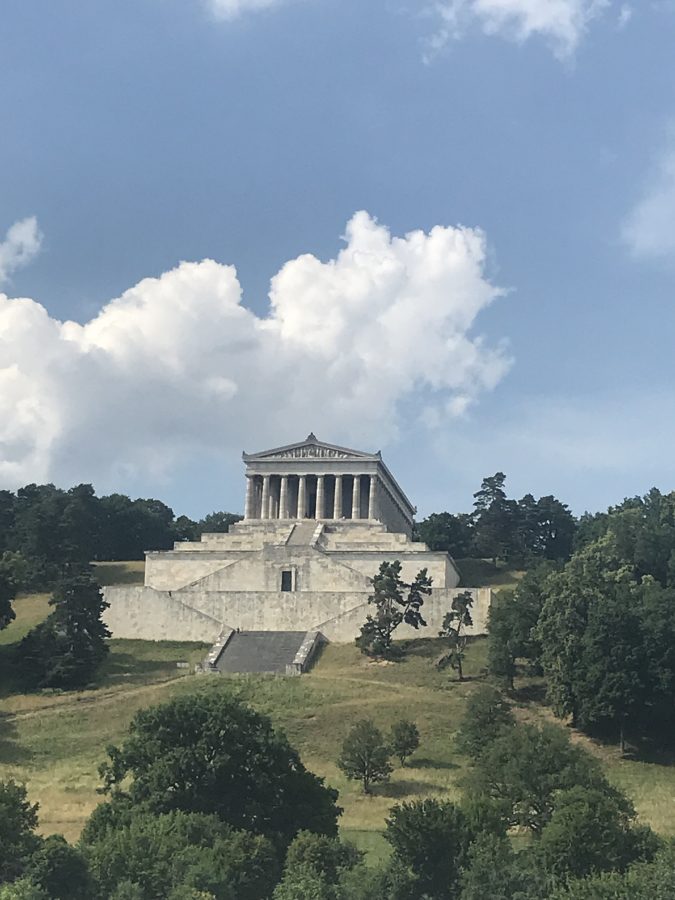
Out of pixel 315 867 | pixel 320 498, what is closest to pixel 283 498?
pixel 320 498

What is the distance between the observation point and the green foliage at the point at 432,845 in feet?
107

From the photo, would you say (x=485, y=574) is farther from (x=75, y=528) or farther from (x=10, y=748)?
(x=10, y=748)

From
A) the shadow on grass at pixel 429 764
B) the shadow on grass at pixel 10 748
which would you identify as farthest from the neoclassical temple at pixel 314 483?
the shadow on grass at pixel 429 764

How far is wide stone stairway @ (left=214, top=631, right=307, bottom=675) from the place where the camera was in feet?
215

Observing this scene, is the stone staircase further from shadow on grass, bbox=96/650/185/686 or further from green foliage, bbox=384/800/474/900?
green foliage, bbox=384/800/474/900

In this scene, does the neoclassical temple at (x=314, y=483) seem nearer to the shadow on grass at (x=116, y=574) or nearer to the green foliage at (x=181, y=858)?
the shadow on grass at (x=116, y=574)

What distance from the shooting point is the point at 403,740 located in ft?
160

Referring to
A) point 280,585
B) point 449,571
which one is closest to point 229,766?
point 280,585

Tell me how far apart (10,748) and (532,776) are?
2379 centimetres

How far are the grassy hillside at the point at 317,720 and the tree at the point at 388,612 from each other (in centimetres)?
123

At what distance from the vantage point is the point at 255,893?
106 feet

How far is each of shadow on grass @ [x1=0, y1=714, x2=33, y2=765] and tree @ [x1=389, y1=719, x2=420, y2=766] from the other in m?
14.7

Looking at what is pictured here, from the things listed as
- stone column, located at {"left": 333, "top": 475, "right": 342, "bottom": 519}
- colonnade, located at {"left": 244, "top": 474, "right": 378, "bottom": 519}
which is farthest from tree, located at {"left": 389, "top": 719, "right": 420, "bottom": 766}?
stone column, located at {"left": 333, "top": 475, "right": 342, "bottom": 519}

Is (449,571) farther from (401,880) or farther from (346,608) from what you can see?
(401,880)
